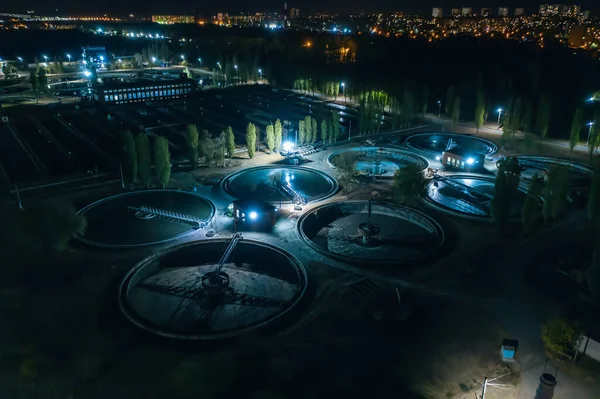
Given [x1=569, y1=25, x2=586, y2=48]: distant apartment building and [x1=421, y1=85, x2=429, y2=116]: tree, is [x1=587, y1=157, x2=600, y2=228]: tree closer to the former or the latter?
[x1=421, y1=85, x2=429, y2=116]: tree

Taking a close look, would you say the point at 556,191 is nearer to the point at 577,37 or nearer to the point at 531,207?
the point at 531,207

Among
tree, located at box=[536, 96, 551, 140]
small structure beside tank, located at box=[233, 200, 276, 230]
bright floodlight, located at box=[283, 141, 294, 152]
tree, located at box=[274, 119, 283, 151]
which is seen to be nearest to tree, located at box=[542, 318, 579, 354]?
small structure beside tank, located at box=[233, 200, 276, 230]

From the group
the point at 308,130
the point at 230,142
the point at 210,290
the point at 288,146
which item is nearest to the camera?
the point at 210,290

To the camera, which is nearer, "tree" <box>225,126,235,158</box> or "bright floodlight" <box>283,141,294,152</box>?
"tree" <box>225,126,235,158</box>

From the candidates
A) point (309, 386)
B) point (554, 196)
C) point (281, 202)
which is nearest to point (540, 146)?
point (554, 196)

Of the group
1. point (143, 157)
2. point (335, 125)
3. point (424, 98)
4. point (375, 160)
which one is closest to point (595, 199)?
point (375, 160)

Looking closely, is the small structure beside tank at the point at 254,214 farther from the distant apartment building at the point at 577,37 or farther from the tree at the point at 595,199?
the distant apartment building at the point at 577,37
